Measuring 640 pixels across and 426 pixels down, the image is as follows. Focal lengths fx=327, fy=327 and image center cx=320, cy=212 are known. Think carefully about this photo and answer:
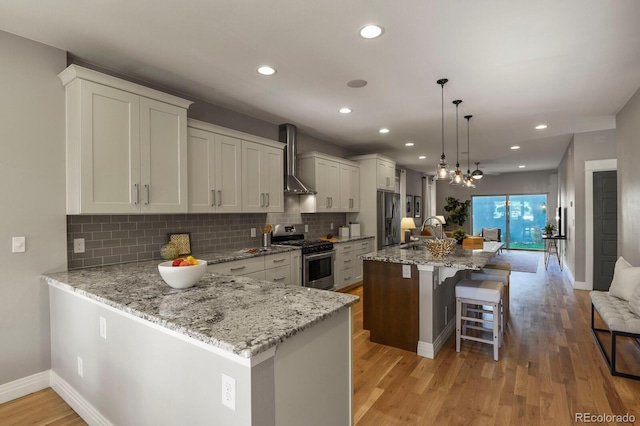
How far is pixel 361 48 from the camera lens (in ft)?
8.74

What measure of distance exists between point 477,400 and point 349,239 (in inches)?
140

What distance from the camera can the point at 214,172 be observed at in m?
3.68

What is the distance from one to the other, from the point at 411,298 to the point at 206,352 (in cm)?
224

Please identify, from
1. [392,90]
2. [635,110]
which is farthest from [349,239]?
[635,110]

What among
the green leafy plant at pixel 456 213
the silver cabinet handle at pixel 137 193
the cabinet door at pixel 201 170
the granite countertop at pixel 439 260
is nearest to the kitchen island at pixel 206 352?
the silver cabinet handle at pixel 137 193

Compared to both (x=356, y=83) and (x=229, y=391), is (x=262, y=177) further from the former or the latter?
(x=229, y=391)

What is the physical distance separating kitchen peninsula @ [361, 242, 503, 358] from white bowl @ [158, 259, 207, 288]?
5.98ft

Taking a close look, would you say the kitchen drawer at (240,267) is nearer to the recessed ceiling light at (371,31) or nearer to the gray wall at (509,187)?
the recessed ceiling light at (371,31)

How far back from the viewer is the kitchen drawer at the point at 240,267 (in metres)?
3.33

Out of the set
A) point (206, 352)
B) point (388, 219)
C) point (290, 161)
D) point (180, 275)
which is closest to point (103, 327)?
point (180, 275)

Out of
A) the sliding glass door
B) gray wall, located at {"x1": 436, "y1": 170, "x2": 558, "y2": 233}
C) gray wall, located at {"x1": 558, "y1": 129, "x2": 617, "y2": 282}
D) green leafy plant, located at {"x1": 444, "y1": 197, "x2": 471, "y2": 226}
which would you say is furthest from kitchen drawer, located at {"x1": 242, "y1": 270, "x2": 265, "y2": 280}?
the sliding glass door

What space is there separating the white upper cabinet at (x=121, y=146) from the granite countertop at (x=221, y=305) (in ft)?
2.17

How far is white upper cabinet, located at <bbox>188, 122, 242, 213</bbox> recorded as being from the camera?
3.47 m

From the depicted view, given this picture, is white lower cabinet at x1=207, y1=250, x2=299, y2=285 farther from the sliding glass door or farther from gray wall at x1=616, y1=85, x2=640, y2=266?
the sliding glass door
